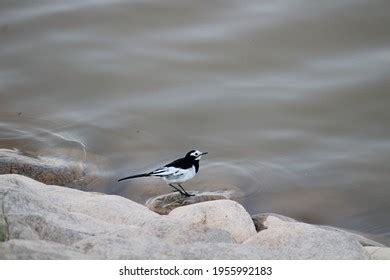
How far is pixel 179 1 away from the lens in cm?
1808

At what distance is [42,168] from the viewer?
10.7 m

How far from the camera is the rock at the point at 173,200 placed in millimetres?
9867

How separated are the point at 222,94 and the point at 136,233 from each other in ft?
28.2

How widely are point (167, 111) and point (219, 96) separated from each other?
1.19 meters

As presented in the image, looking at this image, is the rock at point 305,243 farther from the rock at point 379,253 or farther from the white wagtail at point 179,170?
the white wagtail at point 179,170

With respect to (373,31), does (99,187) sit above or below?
below

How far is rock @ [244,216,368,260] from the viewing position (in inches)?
254

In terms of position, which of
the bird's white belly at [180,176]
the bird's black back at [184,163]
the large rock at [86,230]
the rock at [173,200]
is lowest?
the rock at [173,200]

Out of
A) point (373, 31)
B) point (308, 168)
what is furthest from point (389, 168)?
point (373, 31)

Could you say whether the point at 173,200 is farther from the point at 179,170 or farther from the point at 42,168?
the point at 42,168

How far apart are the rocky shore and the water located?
8.65 feet

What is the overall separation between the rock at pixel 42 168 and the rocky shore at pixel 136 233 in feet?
5.92

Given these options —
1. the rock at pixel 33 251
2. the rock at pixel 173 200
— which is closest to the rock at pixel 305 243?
the rock at pixel 33 251
